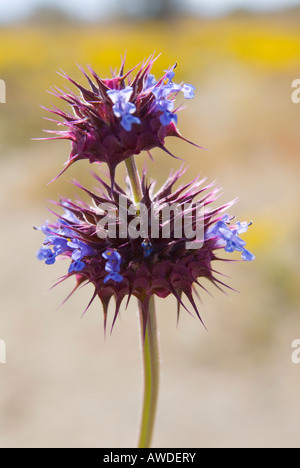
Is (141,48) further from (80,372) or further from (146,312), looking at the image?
(146,312)

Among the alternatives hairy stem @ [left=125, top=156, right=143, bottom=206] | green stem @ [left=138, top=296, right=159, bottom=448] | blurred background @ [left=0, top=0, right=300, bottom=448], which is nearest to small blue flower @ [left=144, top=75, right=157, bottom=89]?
hairy stem @ [left=125, top=156, right=143, bottom=206]

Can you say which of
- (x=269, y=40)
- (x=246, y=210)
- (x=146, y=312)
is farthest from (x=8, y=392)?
(x=269, y=40)

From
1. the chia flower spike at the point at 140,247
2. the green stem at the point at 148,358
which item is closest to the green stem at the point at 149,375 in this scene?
the green stem at the point at 148,358

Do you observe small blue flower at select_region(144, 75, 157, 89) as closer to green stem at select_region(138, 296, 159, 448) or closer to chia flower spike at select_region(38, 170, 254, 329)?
chia flower spike at select_region(38, 170, 254, 329)

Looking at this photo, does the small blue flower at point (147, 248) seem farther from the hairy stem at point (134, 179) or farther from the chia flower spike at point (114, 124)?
the chia flower spike at point (114, 124)

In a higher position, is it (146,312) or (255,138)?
(255,138)

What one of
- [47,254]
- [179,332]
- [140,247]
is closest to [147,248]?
[140,247]
